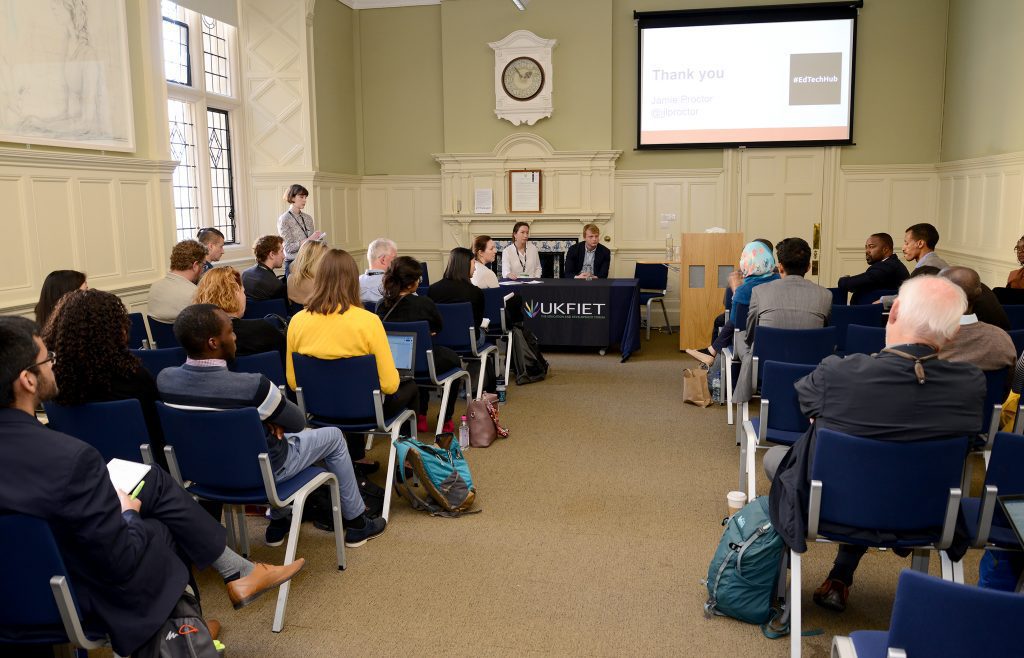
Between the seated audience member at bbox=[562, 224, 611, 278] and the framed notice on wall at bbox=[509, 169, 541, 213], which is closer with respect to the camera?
the seated audience member at bbox=[562, 224, 611, 278]

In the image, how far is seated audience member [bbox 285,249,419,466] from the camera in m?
3.91

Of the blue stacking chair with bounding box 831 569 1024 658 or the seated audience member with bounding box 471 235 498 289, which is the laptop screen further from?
the blue stacking chair with bounding box 831 569 1024 658

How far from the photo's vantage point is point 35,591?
2002 mm

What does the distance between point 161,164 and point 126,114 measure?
52cm

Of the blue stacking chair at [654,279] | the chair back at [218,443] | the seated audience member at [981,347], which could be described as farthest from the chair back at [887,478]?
the blue stacking chair at [654,279]

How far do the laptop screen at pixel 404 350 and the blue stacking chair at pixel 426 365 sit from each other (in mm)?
126

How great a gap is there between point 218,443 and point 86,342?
573 millimetres

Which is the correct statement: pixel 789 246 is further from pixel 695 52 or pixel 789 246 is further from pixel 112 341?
pixel 695 52

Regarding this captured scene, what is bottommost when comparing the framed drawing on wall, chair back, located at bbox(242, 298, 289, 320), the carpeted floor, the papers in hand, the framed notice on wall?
the carpeted floor

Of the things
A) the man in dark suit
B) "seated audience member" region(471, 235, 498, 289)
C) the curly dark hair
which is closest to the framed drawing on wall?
"seated audience member" region(471, 235, 498, 289)

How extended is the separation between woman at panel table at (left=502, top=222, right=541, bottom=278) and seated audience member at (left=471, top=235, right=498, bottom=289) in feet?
4.50

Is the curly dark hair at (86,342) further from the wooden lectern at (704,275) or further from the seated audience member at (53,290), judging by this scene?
the wooden lectern at (704,275)

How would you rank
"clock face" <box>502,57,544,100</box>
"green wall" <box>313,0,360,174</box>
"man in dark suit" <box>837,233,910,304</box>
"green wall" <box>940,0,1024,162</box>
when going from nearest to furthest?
"man in dark suit" <box>837,233,910,304</box> → "green wall" <box>940,0,1024,162</box> → "green wall" <box>313,0,360,174</box> → "clock face" <box>502,57,544,100</box>

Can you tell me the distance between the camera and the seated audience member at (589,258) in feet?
29.1
